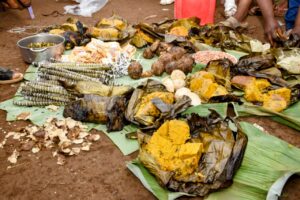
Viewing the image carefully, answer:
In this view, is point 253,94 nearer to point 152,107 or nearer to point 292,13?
point 152,107

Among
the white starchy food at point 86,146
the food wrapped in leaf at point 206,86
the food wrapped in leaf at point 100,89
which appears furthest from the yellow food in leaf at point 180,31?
the white starchy food at point 86,146

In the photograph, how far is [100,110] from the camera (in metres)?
2.72

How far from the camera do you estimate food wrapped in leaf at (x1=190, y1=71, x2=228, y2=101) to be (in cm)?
300

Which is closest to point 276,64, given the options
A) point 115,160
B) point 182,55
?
point 182,55

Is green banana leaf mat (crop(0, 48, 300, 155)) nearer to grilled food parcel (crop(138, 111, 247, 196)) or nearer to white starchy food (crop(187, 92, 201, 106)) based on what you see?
white starchy food (crop(187, 92, 201, 106))

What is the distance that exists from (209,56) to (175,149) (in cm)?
188

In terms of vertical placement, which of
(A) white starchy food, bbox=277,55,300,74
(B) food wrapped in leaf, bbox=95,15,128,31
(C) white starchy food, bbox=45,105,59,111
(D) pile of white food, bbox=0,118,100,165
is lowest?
(D) pile of white food, bbox=0,118,100,165

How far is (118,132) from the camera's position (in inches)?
105

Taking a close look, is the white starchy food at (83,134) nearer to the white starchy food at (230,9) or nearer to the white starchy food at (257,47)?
the white starchy food at (257,47)

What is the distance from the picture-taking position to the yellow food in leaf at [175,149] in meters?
2.11

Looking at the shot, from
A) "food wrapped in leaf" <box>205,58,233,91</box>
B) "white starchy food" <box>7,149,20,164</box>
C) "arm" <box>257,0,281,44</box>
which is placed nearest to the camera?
"white starchy food" <box>7,149,20,164</box>

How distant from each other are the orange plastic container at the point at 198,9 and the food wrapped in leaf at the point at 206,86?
2.21 meters

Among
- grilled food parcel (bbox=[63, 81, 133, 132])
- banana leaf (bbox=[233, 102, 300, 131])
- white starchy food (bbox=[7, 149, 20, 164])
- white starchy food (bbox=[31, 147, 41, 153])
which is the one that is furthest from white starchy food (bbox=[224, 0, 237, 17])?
white starchy food (bbox=[7, 149, 20, 164])

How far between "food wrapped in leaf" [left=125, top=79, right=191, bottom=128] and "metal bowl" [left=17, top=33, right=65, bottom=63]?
144 cm
